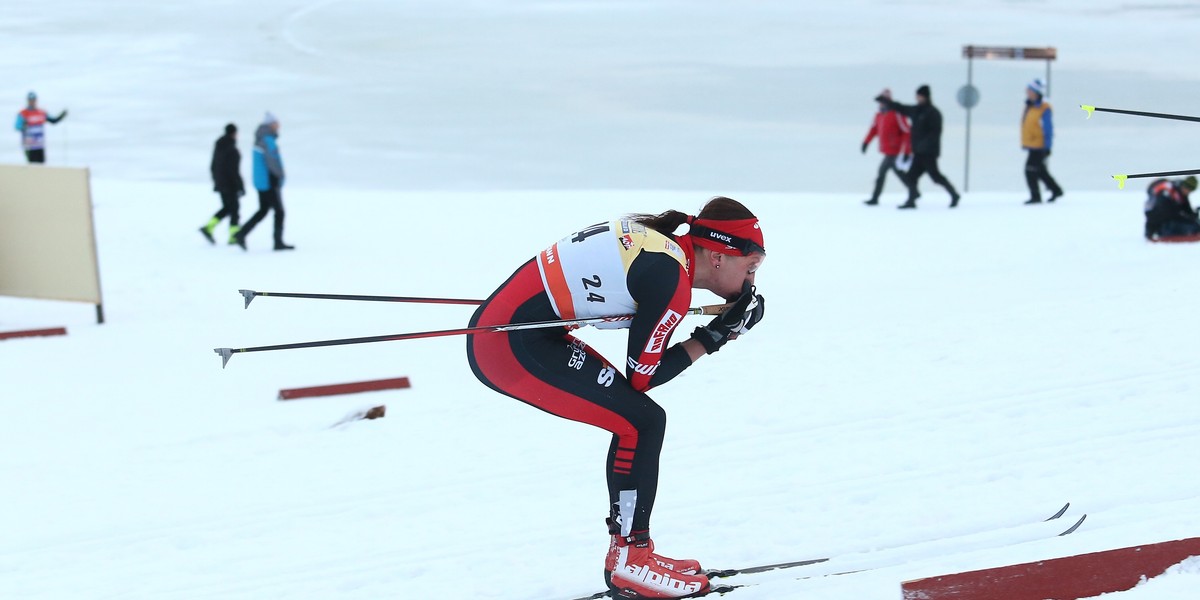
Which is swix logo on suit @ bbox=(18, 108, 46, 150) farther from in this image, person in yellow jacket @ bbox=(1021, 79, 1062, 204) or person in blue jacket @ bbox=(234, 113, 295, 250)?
person in yellow jacket @ bbox=(1021, 79, 1062, 204)

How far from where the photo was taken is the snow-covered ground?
4.60 metres

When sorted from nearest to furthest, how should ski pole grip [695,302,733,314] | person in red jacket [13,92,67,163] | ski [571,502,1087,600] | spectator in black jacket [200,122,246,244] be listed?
ski pole grip [695,302,733,314] → ski [571,502,1087,600] → spectator in black jacket [200,122,246,244] → person in red jacket [13,92,67,163]

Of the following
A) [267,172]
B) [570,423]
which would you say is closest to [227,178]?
[267,172]

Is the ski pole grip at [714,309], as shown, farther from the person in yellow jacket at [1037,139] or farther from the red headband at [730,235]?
the person in yellow jacket at [1037,139]

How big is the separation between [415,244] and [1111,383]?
7.64 metres

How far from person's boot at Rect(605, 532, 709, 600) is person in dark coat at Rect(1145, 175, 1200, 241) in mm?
8102

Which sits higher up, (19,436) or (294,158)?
(294,158)

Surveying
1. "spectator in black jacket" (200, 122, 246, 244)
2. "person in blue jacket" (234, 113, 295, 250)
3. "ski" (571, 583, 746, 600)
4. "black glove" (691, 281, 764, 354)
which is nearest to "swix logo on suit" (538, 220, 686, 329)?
"black glove" (691, 281, 764, 354)

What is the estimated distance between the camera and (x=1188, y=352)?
6.75m

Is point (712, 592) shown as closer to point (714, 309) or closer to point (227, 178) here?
point (714, 309)

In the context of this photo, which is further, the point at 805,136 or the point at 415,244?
the point at 805,136

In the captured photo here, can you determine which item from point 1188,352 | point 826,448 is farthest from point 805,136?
point 826,448

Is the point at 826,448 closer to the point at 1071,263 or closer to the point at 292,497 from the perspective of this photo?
the point at 292,497

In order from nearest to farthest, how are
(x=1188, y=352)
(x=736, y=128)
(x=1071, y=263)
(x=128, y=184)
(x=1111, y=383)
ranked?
(x=1111, y=383) → (x=1188, y=352) → (x=1071, y=263) → (x=128, y=184) → (x=736, y=128)
